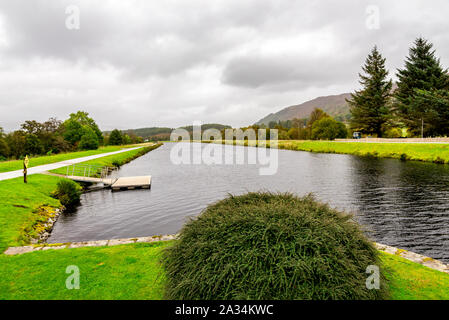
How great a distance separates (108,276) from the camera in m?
6.00

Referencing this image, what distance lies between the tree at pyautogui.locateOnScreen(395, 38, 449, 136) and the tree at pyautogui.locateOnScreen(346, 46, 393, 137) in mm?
5446

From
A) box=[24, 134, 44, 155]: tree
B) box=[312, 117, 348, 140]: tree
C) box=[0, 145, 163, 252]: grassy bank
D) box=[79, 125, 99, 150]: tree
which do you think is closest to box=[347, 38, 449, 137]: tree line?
box=[312, 117, 348, 140]: tree

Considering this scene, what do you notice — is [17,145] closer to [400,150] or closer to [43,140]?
[43,140]

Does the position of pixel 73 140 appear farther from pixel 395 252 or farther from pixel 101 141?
pixel 395 252

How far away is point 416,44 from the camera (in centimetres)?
5584

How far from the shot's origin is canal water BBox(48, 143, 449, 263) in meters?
11.4

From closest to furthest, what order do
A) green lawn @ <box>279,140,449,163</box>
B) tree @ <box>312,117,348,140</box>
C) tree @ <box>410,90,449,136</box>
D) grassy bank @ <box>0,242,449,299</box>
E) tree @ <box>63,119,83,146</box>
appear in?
grassy bank @ <box>0,242,449,299</box> < green lawn @ <box>279,140,449,163</box> < tree @ <box>410,90,449,136</box> < tree @ <box>63,119,83,146</box> < tree @ <box>312,117,348,140</box>

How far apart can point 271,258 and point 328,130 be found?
300 feet

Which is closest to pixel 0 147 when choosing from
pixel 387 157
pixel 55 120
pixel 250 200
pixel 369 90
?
pixel 55 120

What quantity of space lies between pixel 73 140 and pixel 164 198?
2483 inches

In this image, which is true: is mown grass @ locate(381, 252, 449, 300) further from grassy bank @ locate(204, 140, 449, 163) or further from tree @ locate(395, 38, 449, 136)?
tree @ locate(395, 38, 449, 136)

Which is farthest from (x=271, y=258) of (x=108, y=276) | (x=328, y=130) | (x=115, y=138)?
(x=115, y=138)

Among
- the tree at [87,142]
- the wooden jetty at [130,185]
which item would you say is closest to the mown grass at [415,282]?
the wooden jetty at [130,185]

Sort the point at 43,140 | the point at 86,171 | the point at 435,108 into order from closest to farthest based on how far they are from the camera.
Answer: the point at 86,171 < the point at 435,108 < the point at 43,140
